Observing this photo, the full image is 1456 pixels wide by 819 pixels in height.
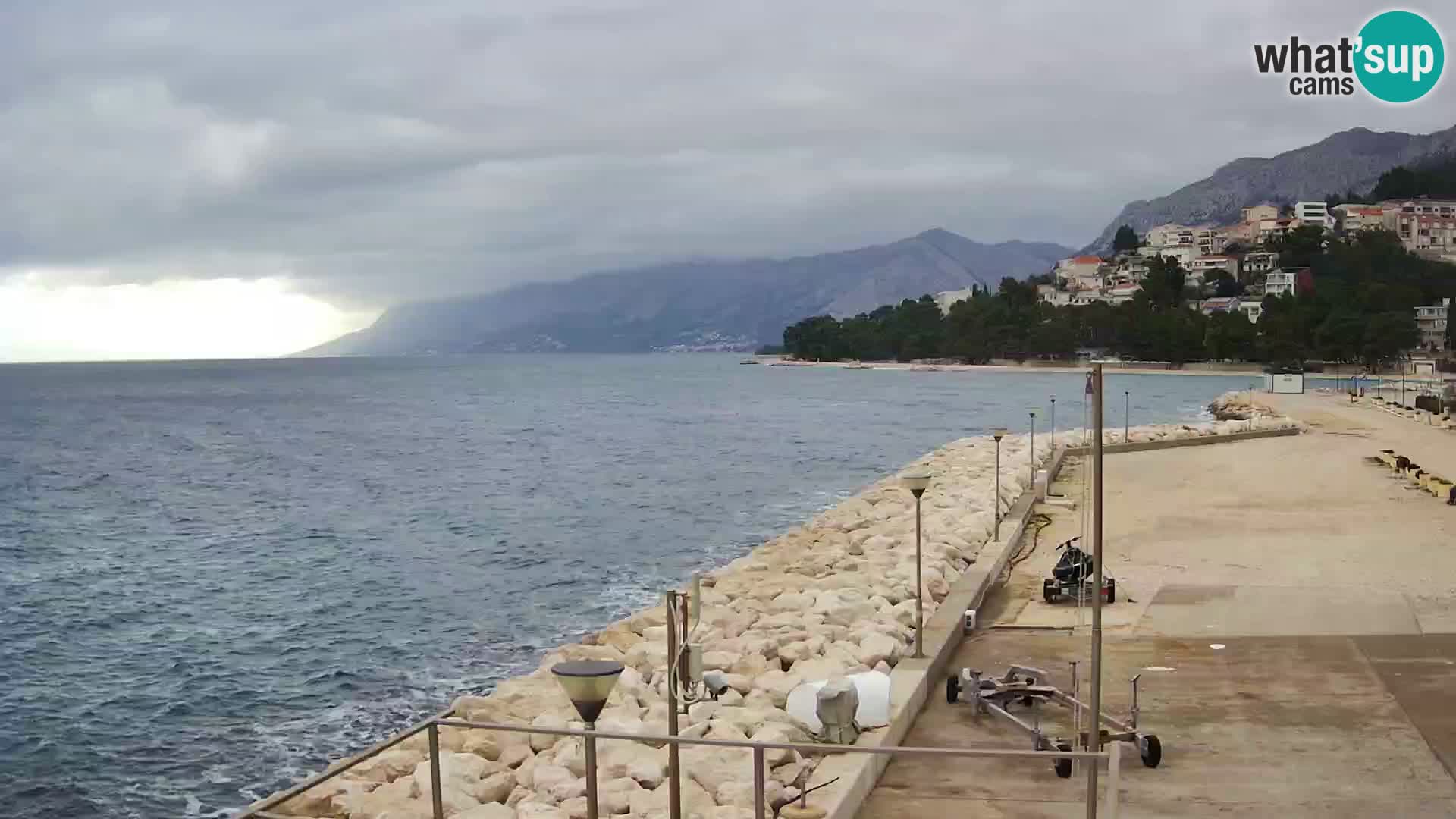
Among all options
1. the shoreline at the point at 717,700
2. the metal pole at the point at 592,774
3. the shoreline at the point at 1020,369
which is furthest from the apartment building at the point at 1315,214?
the metal pole at the point at 592,774

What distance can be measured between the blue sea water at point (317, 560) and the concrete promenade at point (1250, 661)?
6.22 metres

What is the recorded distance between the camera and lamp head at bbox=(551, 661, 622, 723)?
4910mm

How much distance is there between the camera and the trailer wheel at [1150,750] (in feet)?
24.4

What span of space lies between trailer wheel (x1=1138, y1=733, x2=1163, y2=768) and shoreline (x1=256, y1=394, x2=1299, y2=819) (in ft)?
6.59

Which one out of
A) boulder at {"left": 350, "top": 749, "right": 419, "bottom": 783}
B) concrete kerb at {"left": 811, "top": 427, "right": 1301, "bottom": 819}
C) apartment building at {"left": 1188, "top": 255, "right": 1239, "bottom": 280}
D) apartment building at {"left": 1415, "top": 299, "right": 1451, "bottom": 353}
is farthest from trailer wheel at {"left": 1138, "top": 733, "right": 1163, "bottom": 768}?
apartment building at {"left": 1188, "top": 255, "right": 1239, "bottom": 280}

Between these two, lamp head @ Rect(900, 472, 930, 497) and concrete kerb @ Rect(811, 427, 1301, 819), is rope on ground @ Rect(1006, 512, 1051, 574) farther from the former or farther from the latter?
lamp head @ Rect(900, 472, 930, 497)

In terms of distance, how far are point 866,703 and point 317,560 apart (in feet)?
59.4

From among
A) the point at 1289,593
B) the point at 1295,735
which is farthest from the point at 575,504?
the point at 1295,735

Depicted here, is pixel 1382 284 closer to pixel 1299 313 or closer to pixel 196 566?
pixel 1299 313

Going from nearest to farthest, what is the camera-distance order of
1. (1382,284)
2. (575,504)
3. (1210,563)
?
(1210,563)
(575,504)
(1382,284)

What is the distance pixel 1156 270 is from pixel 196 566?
149545mm

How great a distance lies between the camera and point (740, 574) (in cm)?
1742

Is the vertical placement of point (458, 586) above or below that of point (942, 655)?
below

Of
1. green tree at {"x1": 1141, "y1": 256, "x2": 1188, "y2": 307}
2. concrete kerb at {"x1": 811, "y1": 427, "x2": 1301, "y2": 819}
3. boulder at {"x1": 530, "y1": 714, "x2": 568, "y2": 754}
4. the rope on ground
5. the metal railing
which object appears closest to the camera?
the metal railing
